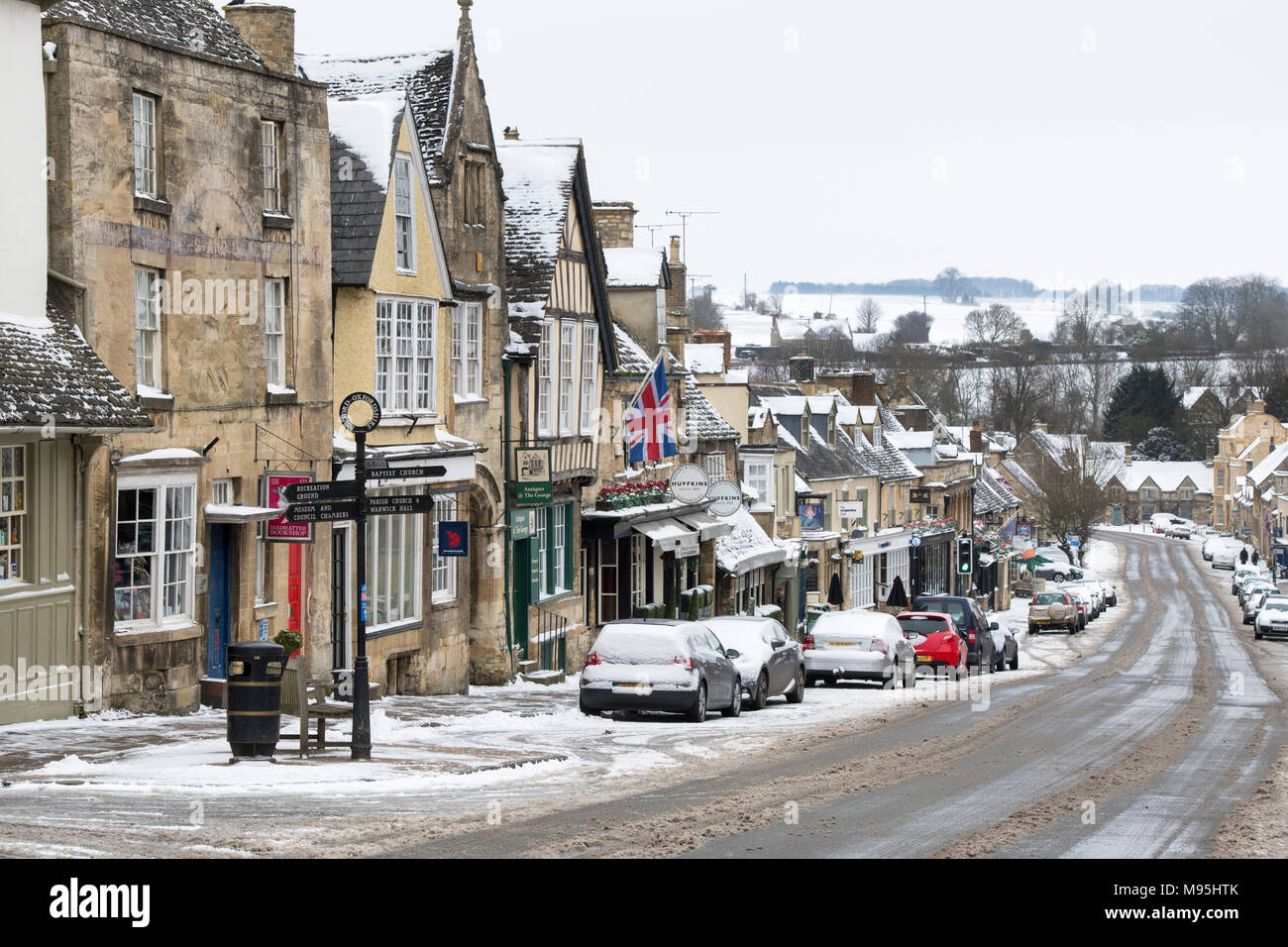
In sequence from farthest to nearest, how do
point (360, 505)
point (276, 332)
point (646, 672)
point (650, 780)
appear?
point (276, 332), point (646, 672), point (650, 780), point (360, 505)

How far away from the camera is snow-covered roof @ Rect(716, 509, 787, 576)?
4525 centimetres

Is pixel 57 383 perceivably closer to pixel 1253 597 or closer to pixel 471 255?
pixel 471 255

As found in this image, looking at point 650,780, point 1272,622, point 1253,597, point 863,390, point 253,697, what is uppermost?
point 863,390

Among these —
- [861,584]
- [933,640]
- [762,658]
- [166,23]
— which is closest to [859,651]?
[933,640]

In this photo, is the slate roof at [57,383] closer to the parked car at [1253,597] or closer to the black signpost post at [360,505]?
the black signpost post at [360,505]

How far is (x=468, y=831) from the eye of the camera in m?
13.4

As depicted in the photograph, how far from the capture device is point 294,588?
23.8m

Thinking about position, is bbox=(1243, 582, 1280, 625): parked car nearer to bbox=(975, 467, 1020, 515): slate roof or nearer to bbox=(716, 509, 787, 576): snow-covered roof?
bbox=(975, 467, 1020, 515): slate roof

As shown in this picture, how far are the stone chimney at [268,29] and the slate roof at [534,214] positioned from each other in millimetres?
8025

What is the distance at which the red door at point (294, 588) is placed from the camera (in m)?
23.7

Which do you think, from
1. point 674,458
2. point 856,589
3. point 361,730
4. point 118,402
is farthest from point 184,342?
point 856,589

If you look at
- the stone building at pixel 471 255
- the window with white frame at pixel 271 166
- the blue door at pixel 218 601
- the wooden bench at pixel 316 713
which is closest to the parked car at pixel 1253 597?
the stone building at pixel 471 255

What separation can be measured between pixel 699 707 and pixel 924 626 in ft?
40.8
